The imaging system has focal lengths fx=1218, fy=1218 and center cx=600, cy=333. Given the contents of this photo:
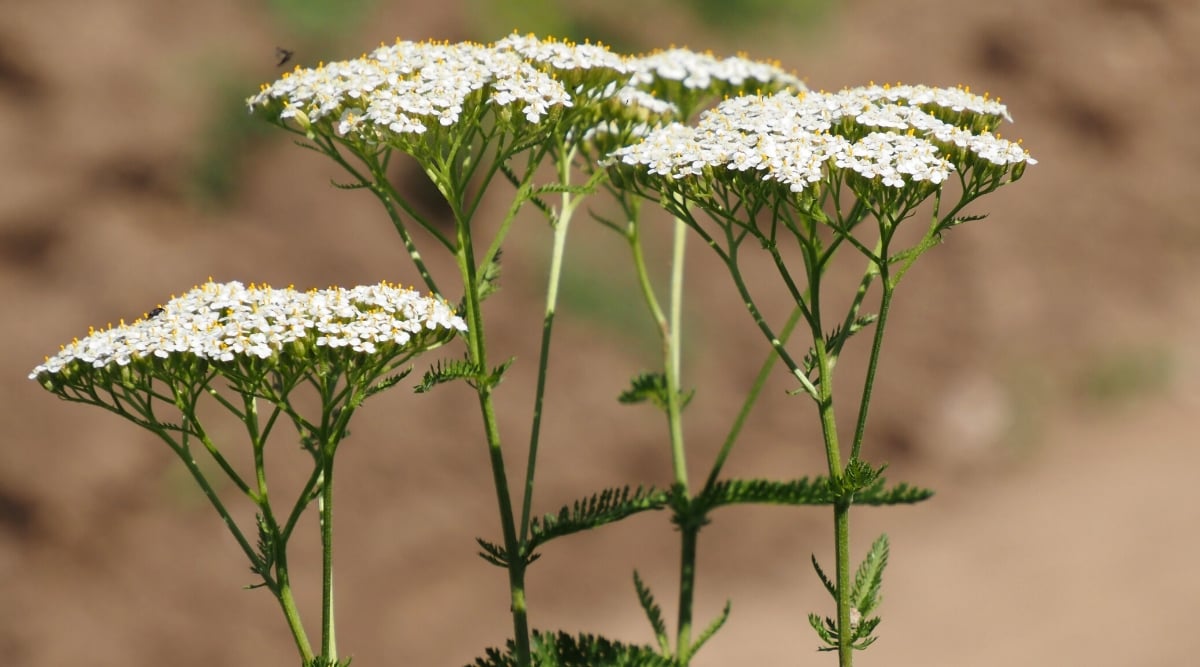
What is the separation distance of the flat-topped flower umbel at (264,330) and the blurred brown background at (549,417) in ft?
28.5

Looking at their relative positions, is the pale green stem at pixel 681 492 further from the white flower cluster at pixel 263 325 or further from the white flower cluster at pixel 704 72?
the white flower cluster at pixel 263 325

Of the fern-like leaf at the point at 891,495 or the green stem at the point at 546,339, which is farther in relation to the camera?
the fern-like leaf at the point at 891,495

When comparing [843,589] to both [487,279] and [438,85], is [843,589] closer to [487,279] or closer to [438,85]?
[487,279]

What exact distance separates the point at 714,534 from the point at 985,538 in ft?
10.5

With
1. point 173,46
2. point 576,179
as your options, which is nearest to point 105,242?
point 173,46

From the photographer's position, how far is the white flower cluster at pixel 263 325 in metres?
4.06

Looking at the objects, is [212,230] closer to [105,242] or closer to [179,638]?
[105,242]

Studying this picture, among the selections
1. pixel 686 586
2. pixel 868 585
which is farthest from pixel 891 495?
pixel 686 586

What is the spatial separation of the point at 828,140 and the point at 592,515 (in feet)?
5.50

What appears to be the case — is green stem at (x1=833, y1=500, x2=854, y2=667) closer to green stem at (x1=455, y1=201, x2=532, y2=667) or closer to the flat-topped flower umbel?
Result: green stem at (x1=455, y1=201, x2=532, y2=667)

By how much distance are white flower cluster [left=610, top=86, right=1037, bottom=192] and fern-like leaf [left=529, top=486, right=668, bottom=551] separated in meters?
1.27

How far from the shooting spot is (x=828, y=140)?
13.8 ft

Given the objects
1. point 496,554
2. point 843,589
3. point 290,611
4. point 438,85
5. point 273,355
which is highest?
point 438,85

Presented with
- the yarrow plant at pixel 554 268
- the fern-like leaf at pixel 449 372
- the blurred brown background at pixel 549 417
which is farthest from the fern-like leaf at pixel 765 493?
the blurred brown background at pixel 549 417
